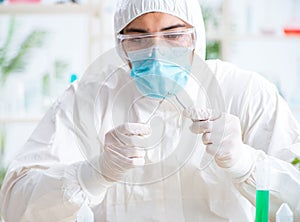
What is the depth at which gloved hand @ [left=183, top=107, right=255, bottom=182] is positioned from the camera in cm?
150

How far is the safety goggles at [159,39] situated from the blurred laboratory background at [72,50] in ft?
5.28

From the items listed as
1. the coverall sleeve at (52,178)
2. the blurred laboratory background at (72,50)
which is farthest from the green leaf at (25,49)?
the coverall sleeve at (52,178)

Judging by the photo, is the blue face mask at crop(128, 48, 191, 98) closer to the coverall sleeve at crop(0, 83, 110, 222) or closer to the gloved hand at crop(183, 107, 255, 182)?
the gloved hand at crop(183, 107, 255, 182)

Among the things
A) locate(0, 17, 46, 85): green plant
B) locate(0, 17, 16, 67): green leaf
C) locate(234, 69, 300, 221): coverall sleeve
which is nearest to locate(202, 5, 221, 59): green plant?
locate(0, 17, 46, 85): green plant

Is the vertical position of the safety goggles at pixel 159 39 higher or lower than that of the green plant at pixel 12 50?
higher

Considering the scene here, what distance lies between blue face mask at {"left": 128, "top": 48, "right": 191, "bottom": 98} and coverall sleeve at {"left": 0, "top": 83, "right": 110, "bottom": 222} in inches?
9.5

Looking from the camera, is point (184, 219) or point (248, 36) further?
point (248, 36)

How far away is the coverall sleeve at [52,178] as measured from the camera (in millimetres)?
1615

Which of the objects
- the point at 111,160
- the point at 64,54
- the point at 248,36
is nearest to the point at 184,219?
the point at 111,160

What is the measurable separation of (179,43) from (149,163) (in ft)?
0.99

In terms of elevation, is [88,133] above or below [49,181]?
above

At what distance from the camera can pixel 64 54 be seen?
11.8ft

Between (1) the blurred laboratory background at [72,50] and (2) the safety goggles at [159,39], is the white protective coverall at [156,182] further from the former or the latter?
(1) the blurred laboratory background at [72,50]

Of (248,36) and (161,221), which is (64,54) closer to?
(248,36)
